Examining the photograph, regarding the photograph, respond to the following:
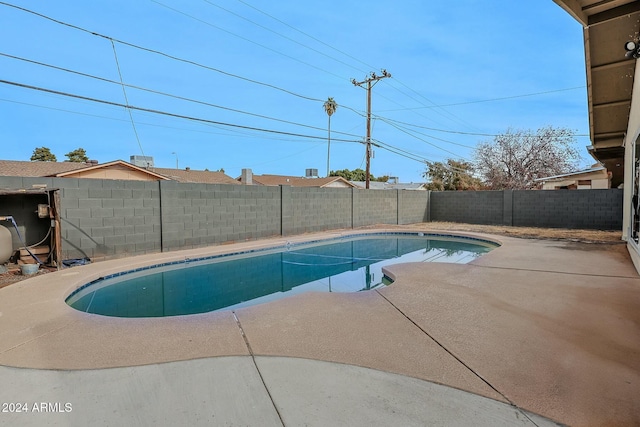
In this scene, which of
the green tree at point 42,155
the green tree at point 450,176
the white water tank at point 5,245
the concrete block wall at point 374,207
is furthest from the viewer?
the green tree at point 450,176

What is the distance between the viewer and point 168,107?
10.9 meters

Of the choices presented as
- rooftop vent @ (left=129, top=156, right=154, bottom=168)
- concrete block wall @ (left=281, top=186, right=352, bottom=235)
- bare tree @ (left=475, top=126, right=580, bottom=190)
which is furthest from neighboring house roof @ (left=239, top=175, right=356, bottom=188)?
concrete block wall @ (left=281, top=186, right=352, bottom=235)

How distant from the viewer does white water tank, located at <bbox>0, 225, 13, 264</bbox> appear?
5562mm

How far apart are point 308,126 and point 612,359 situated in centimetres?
1488

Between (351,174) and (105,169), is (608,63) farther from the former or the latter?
(351,174)

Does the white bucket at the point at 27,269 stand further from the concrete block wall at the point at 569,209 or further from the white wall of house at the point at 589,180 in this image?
the white wall of house at the point at 589,180

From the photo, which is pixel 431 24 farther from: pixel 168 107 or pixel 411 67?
pixel 168 107

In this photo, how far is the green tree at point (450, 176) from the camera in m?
32.1

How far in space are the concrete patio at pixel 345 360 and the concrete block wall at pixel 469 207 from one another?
10.7 meters

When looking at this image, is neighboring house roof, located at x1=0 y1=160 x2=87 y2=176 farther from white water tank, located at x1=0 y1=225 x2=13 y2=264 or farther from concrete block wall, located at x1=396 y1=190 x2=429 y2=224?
concrete block wall, located at x1=396 y1=190 x2=429 y2=224

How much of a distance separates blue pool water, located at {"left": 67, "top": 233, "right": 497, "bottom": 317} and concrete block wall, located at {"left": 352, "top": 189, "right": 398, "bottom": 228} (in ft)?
11.5

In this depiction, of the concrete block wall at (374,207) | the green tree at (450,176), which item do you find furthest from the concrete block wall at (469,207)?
the green tree at (450,176)

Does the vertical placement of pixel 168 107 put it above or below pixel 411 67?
below

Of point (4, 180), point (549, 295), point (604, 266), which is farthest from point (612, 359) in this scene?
point (4, 180)
